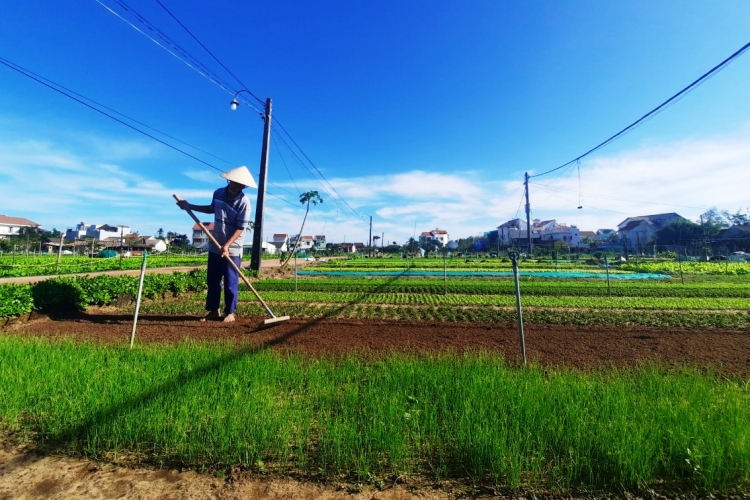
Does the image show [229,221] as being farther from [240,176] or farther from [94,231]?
[94,231]

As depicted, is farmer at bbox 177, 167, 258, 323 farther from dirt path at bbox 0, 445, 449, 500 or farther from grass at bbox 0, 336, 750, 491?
dirt path at bbox 0, 445, 449, 500

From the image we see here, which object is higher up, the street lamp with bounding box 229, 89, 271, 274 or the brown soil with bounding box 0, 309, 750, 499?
the street lamp with bounding box 229, 89, 271, 274

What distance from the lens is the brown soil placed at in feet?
6.17

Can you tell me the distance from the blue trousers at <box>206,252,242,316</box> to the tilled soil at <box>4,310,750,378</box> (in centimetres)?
39

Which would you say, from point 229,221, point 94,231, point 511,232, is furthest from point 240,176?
point 94,231

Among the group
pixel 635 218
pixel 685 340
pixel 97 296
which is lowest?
pixel 685 340

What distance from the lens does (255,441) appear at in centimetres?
218

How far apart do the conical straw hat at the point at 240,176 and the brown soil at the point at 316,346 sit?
2.68 m

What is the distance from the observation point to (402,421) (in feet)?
8.00

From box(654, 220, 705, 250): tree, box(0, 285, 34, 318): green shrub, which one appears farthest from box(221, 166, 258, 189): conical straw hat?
box(654, 220, 705, 250): tree

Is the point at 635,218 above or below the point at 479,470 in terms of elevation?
above

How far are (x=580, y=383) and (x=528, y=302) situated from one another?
25.6 feet

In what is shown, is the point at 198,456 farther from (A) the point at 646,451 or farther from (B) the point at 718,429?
(B) the point at 718,429

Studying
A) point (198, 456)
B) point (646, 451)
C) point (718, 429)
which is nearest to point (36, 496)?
point (198, 456)
